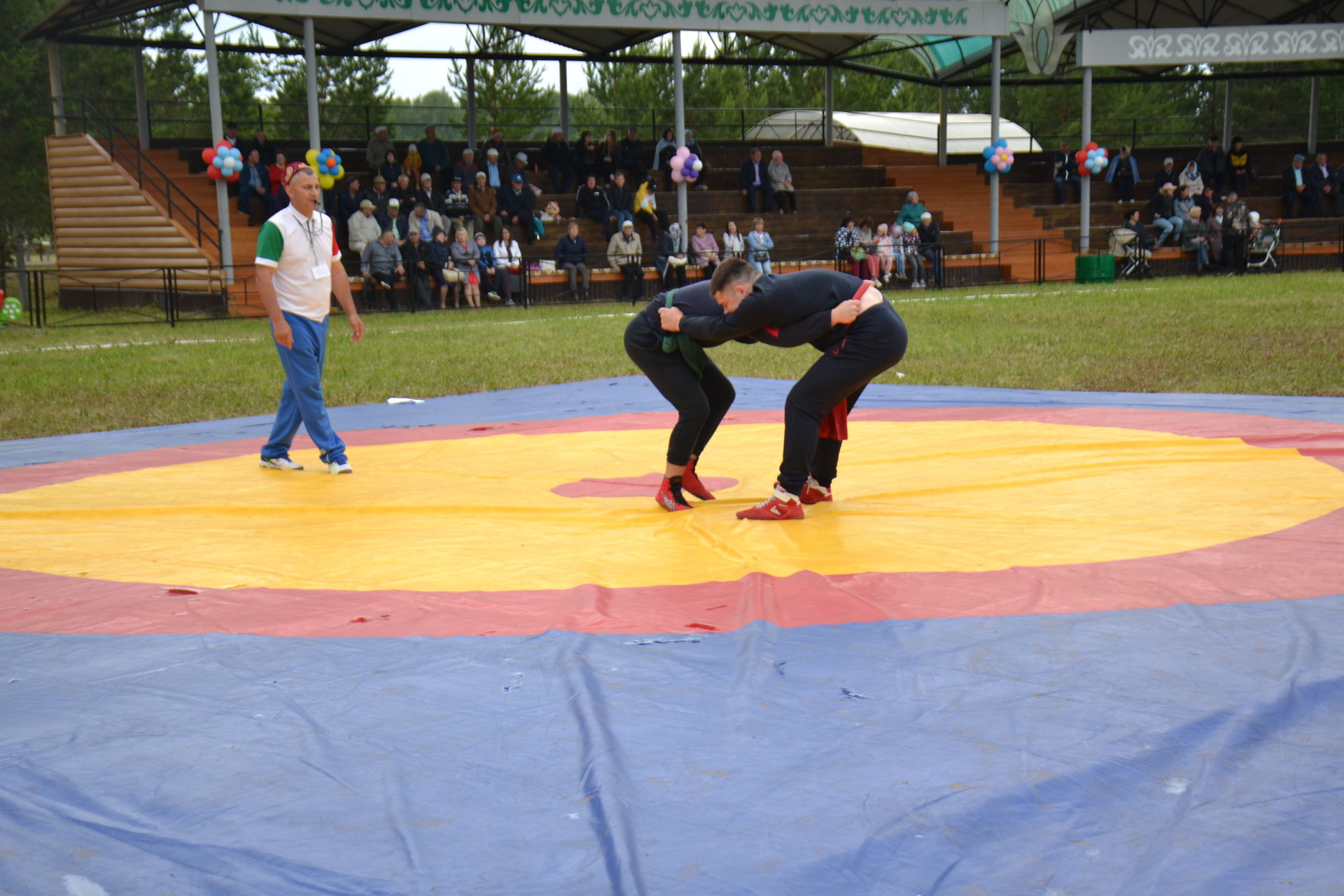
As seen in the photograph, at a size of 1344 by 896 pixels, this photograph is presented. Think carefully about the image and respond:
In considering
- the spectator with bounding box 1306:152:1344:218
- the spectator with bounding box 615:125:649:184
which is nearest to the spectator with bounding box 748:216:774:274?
the spectator with bounding box 615:125:649:184

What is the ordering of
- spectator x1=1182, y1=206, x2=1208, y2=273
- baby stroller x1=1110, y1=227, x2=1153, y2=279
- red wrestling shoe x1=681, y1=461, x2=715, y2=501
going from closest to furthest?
red wrestling shoe x1=681, y1=461, x2=715, y2=501
baby stroller x1=1110, y1=227, x2=1153, y2=279
spectator x1=1182, y1=206, x2=1208, y2=273

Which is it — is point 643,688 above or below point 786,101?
below

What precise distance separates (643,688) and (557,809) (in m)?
0.74

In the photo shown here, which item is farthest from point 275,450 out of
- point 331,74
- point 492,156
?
point 331,74

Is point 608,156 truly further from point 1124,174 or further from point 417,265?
point 1124,174

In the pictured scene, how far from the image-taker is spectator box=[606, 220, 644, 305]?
2169 centimetres

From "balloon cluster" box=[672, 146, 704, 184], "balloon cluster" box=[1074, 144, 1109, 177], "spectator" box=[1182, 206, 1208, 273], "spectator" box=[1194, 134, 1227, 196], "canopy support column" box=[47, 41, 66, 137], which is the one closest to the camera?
"balloon cluster" box=[672, 146, 704, 184]

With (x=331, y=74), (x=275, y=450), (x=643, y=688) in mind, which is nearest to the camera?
(x=643, y=688)

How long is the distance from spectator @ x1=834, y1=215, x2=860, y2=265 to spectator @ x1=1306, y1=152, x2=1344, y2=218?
10665 millimetres

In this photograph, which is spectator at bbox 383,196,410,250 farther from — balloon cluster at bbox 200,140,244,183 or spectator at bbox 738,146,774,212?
spectator at bbox 738,146,774,212

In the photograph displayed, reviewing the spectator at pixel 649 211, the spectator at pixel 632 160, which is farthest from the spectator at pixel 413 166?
the spectator at pixel 649 211

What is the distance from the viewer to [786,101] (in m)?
51.6

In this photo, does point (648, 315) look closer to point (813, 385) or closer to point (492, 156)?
point (813, 385)

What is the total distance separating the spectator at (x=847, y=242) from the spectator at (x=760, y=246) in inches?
47.8
